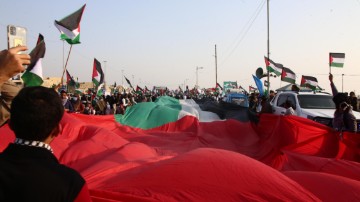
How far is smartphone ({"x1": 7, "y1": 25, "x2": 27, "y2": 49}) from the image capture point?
1083 centimetres

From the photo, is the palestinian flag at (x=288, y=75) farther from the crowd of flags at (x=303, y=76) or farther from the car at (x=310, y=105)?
the car at (x=310, y=105)

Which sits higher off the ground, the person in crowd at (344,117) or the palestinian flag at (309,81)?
the palestinian flag at (309,81)

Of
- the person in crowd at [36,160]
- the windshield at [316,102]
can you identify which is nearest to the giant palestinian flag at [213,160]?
the person in crowd at [36,160]

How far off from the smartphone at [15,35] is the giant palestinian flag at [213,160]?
9.18 feet

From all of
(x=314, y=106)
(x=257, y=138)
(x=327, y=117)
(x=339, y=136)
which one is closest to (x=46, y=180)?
(x=339, y=136)

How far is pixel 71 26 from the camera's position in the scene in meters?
11.0

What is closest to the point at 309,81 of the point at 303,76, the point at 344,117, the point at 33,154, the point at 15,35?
the point at 303,76

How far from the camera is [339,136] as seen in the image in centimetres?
810

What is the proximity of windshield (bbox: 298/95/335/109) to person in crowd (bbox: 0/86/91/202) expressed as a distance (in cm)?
1173

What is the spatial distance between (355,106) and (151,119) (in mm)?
8365

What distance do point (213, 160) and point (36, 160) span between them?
2396 millimetres

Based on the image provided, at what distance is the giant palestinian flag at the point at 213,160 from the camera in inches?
141

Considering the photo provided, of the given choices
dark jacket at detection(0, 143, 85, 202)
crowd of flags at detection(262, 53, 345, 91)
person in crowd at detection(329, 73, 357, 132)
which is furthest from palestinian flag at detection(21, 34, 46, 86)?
crowd of flags at detection(262, 53, 345, 91)

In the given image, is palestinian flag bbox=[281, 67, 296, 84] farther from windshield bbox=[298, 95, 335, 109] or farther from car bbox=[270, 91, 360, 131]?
windshield bbox=[298, 95, 335, 109]
